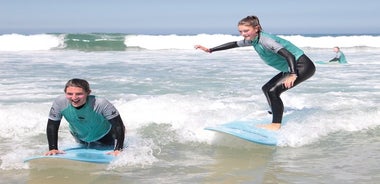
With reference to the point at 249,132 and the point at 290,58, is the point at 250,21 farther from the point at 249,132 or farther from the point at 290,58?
the point at 249,132

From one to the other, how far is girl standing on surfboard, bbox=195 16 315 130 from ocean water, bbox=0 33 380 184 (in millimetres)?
417

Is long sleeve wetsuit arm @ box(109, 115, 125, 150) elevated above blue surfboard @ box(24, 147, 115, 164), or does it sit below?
above

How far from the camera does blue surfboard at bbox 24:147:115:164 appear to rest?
428 centimetres

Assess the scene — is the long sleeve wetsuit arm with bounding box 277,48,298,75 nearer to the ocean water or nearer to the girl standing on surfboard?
the girl standing on surfboard

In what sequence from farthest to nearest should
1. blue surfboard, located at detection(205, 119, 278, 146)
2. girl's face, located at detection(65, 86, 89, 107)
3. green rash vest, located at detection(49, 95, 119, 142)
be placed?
blue surfboard, located at detection(205, 119, 278, 146) → green rash vest, located at detection(49, 95, 119, 142) → girl's face, located at detection(65, 86, 89, 107)

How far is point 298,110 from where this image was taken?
6961 mm

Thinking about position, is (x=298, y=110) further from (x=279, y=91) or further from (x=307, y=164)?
(x=307, y=164)

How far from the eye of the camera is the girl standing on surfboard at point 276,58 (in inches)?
210

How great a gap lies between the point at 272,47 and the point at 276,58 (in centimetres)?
30

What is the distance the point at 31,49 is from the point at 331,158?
930 inches

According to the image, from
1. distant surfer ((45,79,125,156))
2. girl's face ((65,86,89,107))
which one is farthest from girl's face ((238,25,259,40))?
girl's face ((65,86,89,107))

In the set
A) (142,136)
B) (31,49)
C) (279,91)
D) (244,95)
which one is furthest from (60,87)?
(31,49)

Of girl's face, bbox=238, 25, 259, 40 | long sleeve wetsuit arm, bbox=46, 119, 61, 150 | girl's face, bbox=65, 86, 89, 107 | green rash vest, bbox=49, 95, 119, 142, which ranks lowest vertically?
long sleeve wetsuit arm, bbox=46, 119, 61, 150

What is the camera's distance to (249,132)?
219 inches
